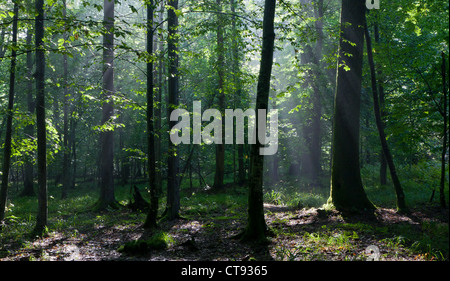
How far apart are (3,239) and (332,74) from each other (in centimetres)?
1587

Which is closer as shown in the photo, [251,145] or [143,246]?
[143,246]

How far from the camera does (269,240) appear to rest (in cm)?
662

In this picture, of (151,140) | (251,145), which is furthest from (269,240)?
(151,140)

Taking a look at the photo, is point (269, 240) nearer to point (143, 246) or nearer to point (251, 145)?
point (251, 145)

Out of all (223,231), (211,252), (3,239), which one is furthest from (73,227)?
(211,252)

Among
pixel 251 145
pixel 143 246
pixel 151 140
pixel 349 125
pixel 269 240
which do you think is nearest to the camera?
pixel 143 246

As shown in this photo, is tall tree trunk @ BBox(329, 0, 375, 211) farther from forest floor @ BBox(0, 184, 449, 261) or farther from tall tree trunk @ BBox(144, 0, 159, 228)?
tall tree trunk @ BBox(144, 0, 159, 228)

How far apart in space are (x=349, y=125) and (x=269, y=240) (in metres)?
4.31

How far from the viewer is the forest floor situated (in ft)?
18.1

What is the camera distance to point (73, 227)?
9.87 meters

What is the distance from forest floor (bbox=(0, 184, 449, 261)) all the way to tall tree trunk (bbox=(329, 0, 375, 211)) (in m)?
0.60

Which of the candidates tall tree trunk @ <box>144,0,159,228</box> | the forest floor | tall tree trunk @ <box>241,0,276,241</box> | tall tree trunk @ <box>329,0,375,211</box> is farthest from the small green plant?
tall tree trunk @ <box>329,0,375,211</box>

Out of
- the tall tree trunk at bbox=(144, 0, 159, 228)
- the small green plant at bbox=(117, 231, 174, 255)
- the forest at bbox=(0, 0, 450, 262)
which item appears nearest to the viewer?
the forest at bbox=(0, 0, 450, 262)

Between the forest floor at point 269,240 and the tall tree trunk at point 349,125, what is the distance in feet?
1.97
